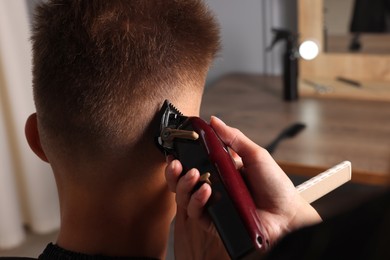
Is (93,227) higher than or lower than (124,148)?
lower

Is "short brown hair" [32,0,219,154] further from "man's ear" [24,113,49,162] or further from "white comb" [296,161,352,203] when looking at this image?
"white comb" [296,161,352,203]

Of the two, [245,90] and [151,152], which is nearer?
[151,152]

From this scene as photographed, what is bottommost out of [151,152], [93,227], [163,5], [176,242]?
[176,242]

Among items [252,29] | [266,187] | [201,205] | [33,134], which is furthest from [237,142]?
[252,29]

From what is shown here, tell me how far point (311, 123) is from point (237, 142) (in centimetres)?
83

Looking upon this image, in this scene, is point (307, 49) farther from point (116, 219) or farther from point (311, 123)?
point (116, 219)

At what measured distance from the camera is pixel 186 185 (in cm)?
74

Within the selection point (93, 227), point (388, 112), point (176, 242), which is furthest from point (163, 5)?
point (388, 112)

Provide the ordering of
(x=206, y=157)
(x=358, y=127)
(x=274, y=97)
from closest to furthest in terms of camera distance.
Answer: (x=206, y=157)
(x=358, y=127)
(x=274, y=97)

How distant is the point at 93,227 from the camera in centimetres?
85

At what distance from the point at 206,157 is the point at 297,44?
1297mm

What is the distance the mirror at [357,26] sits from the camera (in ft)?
6.06

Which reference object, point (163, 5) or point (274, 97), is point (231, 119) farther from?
point (163, 5)

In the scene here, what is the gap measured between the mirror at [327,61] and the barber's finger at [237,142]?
1189 millimetres
